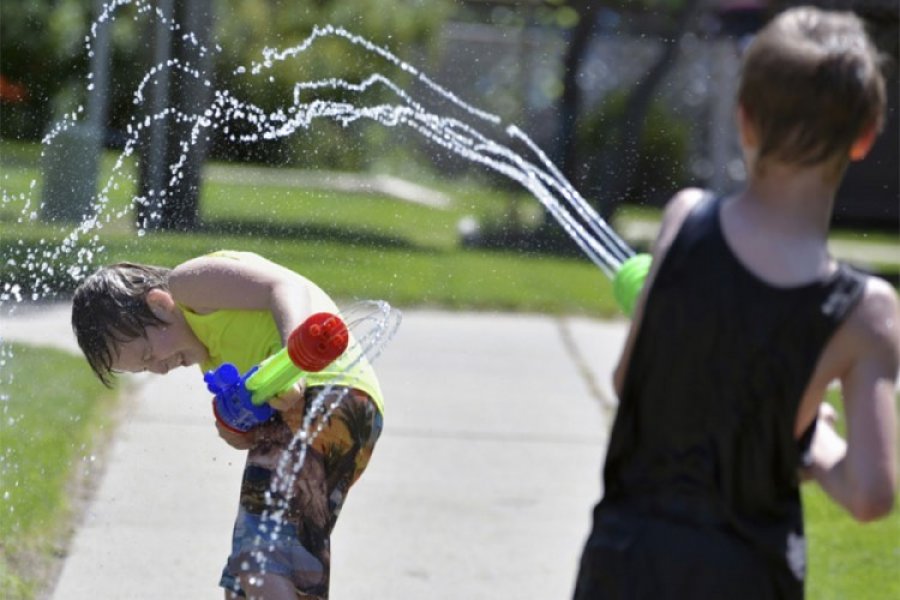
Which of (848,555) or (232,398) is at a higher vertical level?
(232,398)

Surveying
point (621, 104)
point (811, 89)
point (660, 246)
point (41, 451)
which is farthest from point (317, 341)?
point (621, 104)

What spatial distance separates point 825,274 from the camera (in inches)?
77.9

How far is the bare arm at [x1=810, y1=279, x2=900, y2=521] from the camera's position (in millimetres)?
1942

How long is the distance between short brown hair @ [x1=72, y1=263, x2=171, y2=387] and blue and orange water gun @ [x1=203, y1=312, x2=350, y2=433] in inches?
14.4

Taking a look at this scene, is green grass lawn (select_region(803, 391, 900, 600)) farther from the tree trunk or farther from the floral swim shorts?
the tree trunk

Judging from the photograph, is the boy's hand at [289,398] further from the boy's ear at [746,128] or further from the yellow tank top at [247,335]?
the boy's ear at [746,128]

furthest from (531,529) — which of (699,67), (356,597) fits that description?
(699,67)

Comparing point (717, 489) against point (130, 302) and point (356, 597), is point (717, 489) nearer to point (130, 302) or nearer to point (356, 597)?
point (130, 302)

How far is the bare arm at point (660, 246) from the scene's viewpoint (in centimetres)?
204

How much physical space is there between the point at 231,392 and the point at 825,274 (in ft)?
3.49

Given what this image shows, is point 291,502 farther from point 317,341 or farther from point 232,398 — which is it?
point 317,341

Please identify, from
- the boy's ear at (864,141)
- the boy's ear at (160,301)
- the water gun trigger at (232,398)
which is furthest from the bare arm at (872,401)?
the boy's ear at (160,301)

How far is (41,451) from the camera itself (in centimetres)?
493

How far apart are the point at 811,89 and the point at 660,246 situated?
272 millimetres
